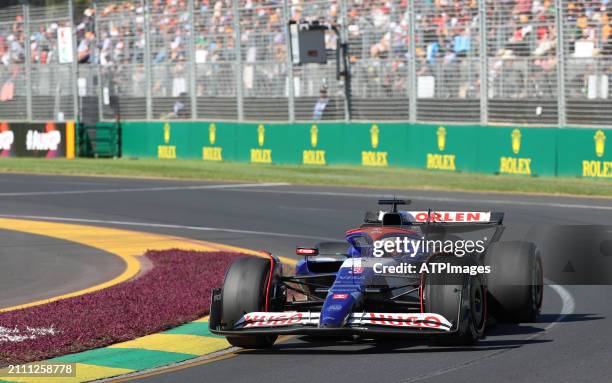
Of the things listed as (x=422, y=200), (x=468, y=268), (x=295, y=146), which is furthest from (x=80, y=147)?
(x=468, y=268)

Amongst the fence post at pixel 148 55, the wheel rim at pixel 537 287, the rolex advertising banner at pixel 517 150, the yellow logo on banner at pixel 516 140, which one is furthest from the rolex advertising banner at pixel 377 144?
the wheel rim at pixel 537 287

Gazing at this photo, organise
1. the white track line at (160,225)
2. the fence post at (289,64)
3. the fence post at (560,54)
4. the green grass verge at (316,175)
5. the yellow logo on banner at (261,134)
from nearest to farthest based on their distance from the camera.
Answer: the white track line at (160,225) < the green grass verge at (316,175) < the fence post at (560,54) < the fence post at (289,64) < the yellow logo on banner at (261,134)

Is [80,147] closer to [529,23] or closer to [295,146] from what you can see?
[295,146]

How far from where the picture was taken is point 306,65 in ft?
119

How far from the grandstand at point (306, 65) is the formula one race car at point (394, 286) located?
17.8 m

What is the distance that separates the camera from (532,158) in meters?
29.7

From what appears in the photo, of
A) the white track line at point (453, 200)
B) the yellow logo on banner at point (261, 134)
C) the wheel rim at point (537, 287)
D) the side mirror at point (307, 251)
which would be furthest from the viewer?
the yellow logo on banner at point (261, 134)

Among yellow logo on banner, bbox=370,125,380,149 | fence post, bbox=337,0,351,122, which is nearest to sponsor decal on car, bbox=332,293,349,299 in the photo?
yellow logo on banner, bbox=370,125,380,149

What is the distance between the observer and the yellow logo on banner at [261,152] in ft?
119

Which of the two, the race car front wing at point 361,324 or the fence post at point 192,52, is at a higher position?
the fence post at point 192,52

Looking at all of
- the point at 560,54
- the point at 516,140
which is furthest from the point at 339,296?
the point at 560,54

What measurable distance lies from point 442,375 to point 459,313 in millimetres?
888

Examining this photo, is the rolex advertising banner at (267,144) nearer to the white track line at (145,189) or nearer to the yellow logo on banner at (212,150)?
the yellow logo on banner at (212,150)

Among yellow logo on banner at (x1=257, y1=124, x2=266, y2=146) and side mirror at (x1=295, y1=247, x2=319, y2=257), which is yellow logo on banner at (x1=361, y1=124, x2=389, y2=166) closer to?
yellow logo on banner at (x1=257, y1=124, x2=266, y2=146)
